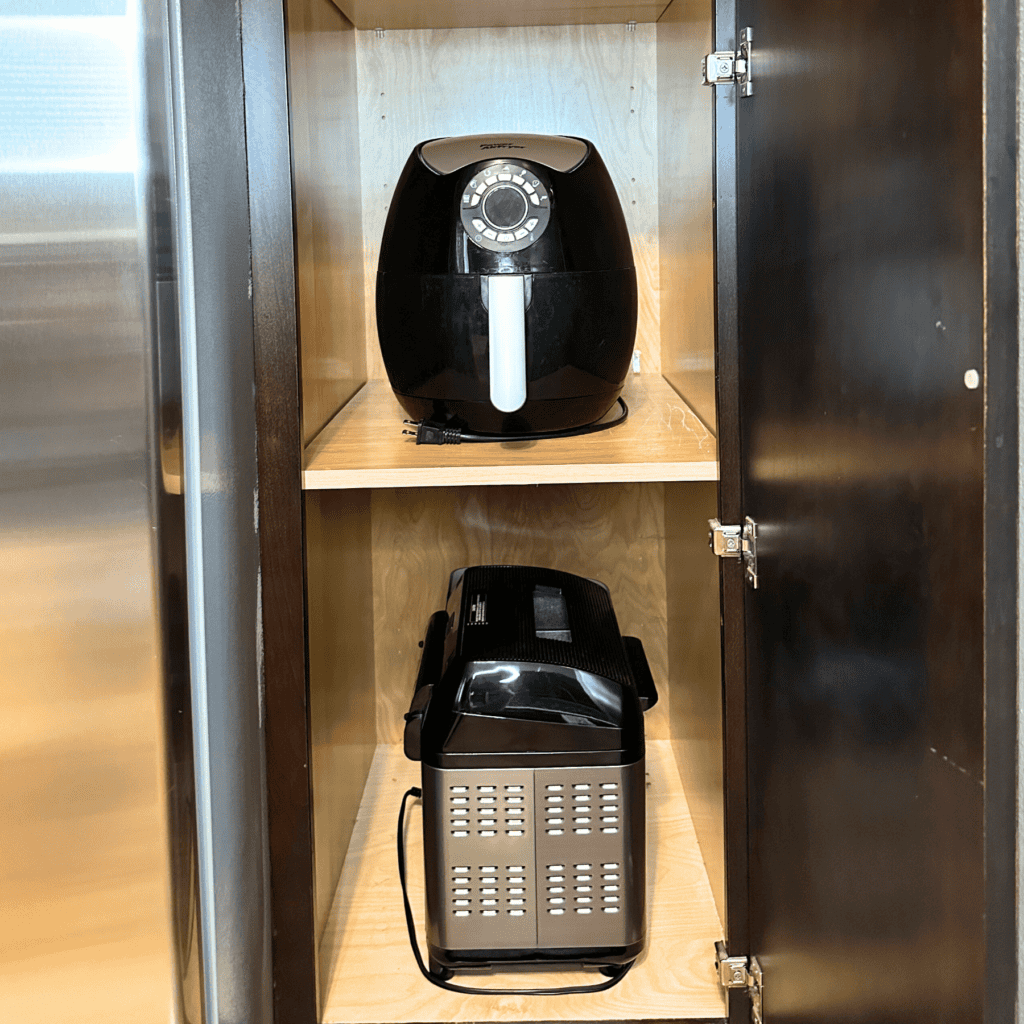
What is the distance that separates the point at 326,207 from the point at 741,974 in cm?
77

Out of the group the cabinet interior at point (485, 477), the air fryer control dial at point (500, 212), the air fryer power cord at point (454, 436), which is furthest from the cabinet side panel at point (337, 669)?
the air fryer control dial at point (500, 212)

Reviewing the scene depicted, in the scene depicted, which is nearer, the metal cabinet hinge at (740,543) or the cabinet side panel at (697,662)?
the metal cabinet hinge at (740,543)

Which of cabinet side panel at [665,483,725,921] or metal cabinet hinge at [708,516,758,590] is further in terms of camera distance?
cabinet side panel at [665,483,725,921]

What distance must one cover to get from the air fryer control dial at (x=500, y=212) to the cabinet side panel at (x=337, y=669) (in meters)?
0.27

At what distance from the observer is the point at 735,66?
82 centimetres

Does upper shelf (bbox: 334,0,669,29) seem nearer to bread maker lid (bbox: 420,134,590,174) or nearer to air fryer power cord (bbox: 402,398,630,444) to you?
bread maker lid (bbox: 420,134,590,174)

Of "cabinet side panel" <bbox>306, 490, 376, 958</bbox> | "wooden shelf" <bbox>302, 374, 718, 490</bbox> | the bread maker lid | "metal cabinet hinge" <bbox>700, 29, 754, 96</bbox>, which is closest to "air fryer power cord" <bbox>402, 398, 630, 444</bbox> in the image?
"wooden shelf" <bbox>302, 374, 718, 490</bbox>

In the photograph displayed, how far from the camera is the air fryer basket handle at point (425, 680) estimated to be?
3.34ft

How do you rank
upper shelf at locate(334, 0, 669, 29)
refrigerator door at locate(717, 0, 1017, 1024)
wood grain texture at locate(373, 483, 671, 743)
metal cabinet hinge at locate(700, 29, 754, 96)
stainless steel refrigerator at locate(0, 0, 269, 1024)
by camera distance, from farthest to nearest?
wood grain texture at locate(373, 483, 671, 743)
upper shelf at locate(334, 0, 669, 29)
metal cabinet hinge at locate(700, 29, 754, 96)
stainless steel refrigerator at locate(0, 0, 269, 1024)
refrigerator door at locate(717, 0, 1017, 1024)

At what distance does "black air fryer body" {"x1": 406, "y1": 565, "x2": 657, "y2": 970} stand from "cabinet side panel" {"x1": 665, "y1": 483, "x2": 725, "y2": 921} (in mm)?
77

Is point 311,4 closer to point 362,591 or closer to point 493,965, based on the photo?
point 362,591

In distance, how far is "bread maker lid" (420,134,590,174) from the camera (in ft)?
3.09

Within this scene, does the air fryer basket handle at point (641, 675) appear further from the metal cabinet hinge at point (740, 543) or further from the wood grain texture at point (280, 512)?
the wood grain texture at point (280, 512)

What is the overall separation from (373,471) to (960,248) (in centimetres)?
56
